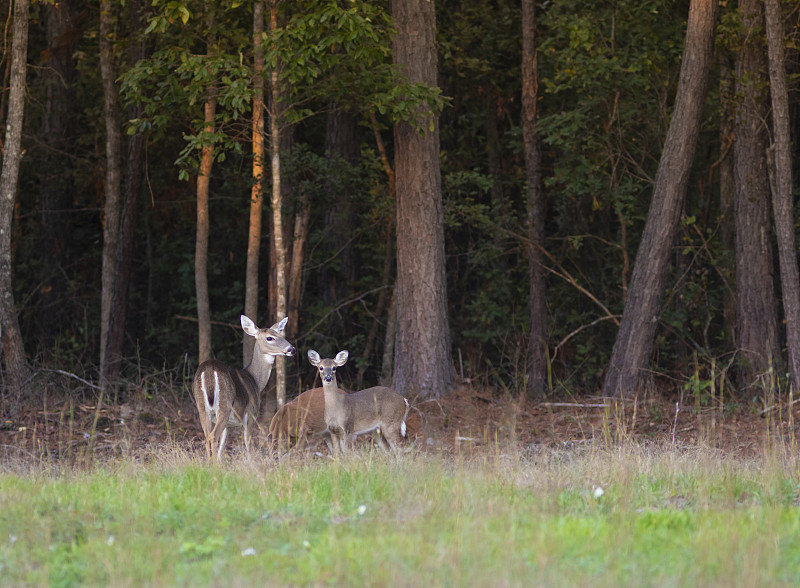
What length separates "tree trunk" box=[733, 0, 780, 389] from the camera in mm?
14867

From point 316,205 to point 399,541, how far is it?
38.1 ft

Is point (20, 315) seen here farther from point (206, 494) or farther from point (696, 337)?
point (206, 494)

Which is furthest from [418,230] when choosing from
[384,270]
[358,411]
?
[384,270]

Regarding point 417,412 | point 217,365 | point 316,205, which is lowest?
point 417,412

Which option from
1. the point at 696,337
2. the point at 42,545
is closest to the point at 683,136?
the point at 696,337

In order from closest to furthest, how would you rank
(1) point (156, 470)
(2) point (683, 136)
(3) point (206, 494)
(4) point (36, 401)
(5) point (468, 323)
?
(3) point (206, 494) → (1) point (156, 470) → (4) point (36, 401) → (2) point (683, 136) → (5) point (468, 323)

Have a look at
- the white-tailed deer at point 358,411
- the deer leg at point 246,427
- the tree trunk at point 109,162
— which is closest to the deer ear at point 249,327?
the white-tailed deer at point 358,411

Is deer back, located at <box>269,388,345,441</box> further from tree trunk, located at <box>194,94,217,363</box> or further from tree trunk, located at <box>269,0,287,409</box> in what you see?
tree trunk, located at <box>194,94,217,363</box>

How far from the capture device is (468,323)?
69.5 feet

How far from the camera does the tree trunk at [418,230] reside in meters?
13.2

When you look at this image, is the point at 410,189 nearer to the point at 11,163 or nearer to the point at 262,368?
the point at 262,368

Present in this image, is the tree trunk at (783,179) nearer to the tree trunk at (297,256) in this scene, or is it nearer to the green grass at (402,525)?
the green grass at (402,525)

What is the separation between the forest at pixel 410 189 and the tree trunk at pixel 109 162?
6 centimetres

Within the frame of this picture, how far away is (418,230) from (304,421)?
380 cm
